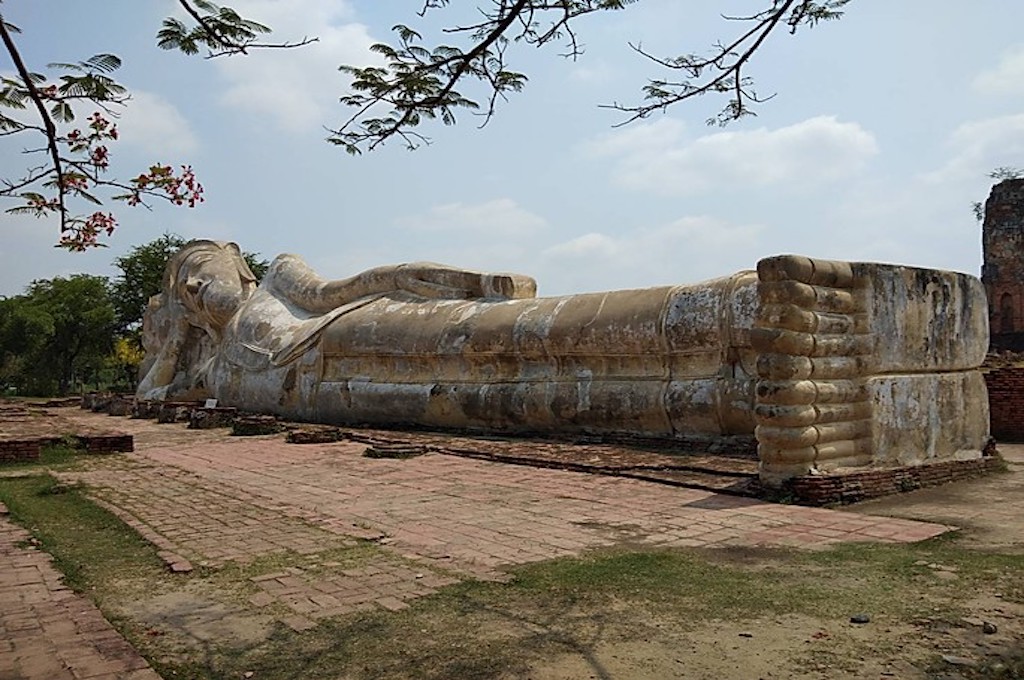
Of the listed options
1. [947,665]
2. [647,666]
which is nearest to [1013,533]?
[947,665]

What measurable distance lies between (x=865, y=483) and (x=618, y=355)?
3340 mm

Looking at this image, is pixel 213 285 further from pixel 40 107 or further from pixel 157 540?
pixel 40 107

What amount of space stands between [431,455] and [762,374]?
3.64m

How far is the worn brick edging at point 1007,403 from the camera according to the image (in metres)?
10.3

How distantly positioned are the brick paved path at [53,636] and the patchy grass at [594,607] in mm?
102

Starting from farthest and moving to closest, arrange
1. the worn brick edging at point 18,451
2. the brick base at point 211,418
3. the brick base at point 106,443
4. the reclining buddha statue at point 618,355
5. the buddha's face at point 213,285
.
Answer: the buddha's face at point 213,285
the brick base at point 211,418
the brick base at point 106,443
the worn brick edging at point 18,451
the reclining buddha statue at point 618,355

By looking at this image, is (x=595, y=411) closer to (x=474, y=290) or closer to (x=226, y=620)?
(x=474, y=290)

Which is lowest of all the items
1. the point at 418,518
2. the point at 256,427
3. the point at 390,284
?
the point at 418,518

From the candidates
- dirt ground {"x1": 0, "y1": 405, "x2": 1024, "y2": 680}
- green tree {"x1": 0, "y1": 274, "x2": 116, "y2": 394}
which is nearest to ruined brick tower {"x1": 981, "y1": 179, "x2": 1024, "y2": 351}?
dirt ground {"x1": 0, "y1": 405, "x2": 1024, "y2": 680}

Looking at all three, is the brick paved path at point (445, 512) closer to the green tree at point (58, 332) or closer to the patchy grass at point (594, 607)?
the patchy grass at point (594, 607)

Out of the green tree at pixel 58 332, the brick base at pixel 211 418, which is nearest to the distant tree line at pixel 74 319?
the green tree at pixel 58 332

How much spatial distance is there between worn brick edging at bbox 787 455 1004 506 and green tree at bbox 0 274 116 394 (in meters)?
26.1

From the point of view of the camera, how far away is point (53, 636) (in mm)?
3305

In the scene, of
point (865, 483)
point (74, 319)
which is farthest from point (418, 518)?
point (74, 319)
